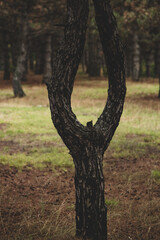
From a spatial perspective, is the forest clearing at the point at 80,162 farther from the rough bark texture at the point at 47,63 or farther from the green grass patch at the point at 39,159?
the rough bark texture at the point at 47,63

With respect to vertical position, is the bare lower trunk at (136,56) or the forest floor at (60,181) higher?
the bare lower trunk at (136,56)

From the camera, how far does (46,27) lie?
73.8 ft

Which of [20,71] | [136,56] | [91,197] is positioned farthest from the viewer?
[136,56]

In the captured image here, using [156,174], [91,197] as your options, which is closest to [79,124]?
[91,197]

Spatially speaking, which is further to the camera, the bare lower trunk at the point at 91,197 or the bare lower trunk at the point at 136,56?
the bare lower trunk at the point at 136,56

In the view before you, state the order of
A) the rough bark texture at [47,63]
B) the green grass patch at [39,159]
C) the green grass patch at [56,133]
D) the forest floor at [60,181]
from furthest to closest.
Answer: the rough bark texture at [47,63], the green grass patch at [56,133], the green grass patch at [39,159], the forest floor at [60,181]

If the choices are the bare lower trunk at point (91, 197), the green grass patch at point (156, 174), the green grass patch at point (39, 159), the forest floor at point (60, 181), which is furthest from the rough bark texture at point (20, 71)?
the bare lower trunk at point (91, 197)

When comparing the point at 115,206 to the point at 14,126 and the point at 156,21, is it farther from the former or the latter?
the point at 156,21

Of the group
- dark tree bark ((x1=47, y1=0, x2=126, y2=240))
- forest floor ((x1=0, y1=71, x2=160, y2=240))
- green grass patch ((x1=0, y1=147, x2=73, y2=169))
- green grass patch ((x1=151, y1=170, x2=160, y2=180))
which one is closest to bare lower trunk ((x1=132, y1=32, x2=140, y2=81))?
forest floor ((x1=0, y1=71, x2=160, y2=240))

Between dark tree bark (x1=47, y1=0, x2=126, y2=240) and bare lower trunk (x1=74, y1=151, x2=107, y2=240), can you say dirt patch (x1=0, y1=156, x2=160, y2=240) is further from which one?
dark tree bark (x1=47, y1=0, x2=126, y2=240)

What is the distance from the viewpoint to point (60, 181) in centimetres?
635

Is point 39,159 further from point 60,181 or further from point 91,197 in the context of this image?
point 91,197

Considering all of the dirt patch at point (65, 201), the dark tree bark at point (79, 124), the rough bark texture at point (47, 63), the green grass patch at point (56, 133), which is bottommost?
the dirt patch at point (65, 201)

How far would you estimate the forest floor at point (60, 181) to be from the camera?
3960 millimetres
